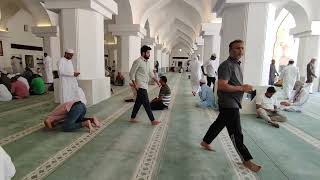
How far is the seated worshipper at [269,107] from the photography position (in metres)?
4.72

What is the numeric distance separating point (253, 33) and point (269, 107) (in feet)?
5.00

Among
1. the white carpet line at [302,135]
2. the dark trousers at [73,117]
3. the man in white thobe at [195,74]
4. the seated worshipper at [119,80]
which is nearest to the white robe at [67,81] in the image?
the dark trousers at [73,117]

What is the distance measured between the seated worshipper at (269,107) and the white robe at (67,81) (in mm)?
3530

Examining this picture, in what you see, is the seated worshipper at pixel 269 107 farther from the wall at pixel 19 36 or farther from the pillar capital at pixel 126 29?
the wall at pixel 19 36

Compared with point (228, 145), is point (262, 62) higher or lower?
higher

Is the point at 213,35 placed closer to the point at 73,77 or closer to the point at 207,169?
the point at 73,77

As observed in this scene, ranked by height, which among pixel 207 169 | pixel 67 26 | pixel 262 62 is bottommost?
pixel 207 169

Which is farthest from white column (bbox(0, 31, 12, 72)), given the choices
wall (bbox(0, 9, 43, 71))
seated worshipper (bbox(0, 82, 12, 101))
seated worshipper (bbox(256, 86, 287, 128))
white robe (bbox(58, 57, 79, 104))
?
seated worshipper (bbox(256, 86, 287, 128))

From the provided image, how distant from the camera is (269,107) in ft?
16.0

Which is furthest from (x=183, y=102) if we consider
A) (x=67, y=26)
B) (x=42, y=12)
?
(x=42, y=12)

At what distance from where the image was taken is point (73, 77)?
5.08 meters

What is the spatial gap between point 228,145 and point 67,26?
14.7 ft

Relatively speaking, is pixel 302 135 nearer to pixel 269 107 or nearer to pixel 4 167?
pixel 269 107

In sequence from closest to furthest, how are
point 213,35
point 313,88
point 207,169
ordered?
1. point 207,169
2. point 313,88
3. point 213,35
